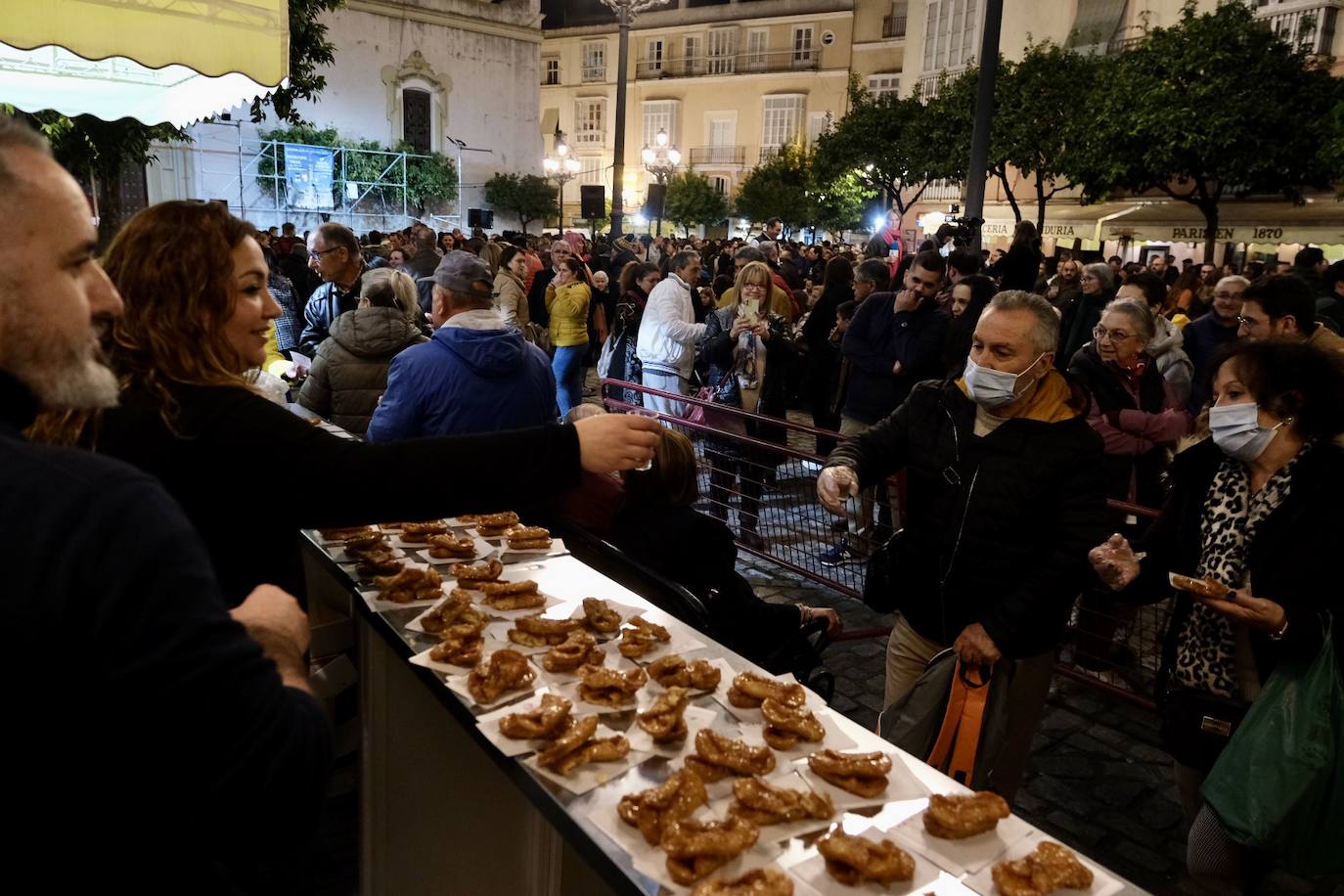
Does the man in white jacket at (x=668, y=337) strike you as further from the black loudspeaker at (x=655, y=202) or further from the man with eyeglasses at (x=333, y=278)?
the black loudspeaker at (x=655, y=202)

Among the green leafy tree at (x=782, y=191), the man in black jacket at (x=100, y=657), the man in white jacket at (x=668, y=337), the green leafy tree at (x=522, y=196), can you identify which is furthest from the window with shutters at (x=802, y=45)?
the man in black jacket at (x=100, y=657)

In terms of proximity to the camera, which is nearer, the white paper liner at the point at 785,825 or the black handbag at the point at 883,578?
the white paper liner at the point at 785,825

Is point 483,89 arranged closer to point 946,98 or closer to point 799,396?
point 946,98

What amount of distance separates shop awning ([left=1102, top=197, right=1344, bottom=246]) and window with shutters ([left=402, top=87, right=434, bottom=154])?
24.5 metres

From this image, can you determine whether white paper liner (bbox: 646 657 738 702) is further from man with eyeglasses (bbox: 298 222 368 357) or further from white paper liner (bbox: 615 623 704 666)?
man with eyeglasses (bbox: 298 222 368 357)

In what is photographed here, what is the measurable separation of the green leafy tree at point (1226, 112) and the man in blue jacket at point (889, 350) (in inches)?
671

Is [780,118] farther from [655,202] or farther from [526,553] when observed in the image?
[526,553]

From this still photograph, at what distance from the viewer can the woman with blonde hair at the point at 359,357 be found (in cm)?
546

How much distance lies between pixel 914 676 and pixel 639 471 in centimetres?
137

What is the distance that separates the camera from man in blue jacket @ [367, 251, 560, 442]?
439cm

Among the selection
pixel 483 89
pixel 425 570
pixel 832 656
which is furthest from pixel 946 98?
pixel 425 570

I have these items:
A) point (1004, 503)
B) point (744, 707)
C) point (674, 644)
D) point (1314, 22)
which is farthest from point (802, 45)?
point (744, 707)

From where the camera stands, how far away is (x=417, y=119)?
35.9 meters

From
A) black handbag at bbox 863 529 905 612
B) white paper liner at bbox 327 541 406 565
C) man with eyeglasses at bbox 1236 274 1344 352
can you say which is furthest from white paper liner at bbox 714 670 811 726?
man with eyeglasses at bbox 1236 274 1344 352
